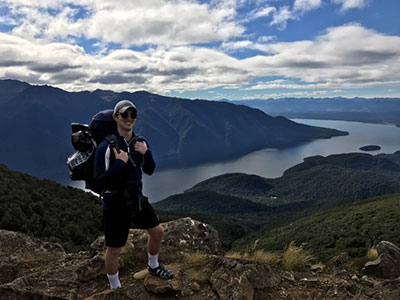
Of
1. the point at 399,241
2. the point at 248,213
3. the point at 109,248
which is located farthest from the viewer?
the point at 248,213

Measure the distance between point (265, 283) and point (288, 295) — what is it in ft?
1.51

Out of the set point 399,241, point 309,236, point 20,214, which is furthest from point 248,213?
point 20,214

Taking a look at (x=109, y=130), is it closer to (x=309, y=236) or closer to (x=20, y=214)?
(x=20, y=214)

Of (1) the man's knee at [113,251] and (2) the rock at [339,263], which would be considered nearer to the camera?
(1) the man's knee at [113,251]

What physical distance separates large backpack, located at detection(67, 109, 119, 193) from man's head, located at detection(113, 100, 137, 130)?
22cm

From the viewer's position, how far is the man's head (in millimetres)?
4578

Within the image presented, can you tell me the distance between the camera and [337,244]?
38.4 meters

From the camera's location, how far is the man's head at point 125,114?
458 cm

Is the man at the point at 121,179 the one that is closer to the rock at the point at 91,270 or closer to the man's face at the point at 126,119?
the man's face at the point at 126,119

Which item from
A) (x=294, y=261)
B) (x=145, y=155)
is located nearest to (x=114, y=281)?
(x=145, y=155)

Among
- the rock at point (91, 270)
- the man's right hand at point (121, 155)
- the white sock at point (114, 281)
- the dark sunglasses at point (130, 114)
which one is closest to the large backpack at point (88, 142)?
the man's right hand at point (121, 155)

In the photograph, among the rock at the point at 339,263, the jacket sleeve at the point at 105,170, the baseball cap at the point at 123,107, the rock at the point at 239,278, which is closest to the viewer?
the jacket sleeve at the point at 105,170

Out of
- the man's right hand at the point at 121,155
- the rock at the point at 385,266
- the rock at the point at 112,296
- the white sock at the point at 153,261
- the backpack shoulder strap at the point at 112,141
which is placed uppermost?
the backpack shoulder strap at the point at 112,141

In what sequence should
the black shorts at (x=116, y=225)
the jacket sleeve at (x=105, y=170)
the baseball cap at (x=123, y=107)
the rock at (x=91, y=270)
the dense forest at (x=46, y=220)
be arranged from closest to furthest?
the jacket sleeve at (x=105, y=170) < the baseball cap at (x=123, y=107) < the black shorts at (x=116, y=225) < the rock at (x=91, y=270) < the dense forest at (x=46, y=220)
